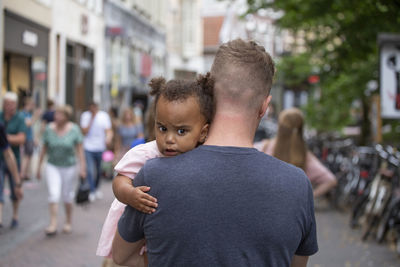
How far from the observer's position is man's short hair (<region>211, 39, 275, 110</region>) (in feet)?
7.18

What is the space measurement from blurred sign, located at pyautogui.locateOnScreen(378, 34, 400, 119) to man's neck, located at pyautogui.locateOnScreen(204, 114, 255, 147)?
7475 mm

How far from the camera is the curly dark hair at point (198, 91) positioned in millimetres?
2223

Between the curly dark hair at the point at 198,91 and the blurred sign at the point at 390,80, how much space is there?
7451 mm

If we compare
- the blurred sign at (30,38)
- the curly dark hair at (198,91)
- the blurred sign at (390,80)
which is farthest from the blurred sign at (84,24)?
the curly dark hair at (198,91)

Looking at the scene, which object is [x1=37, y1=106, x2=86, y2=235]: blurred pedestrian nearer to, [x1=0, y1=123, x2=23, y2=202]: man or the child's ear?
[x1=0, y1=123, x2=23, y2=202]: man

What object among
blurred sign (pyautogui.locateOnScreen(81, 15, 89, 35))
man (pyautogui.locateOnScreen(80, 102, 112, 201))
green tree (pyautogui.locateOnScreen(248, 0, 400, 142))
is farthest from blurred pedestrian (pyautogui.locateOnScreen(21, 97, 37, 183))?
blurred sign (pyautogui.locateOnScreen(81, 15, 89, 35))

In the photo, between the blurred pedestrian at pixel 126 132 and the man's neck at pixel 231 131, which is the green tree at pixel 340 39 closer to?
the blurred pedestrian at pixel 126 132

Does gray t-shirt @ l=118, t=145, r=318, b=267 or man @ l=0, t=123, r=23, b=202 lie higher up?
gray t-shirt @ l=118, t=145, r=318, b=267


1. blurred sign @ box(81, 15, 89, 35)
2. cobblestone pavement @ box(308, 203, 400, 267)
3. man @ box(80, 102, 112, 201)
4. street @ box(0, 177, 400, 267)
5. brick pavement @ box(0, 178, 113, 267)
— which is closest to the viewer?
brick pavement @ box(0, 178, 113, 267)

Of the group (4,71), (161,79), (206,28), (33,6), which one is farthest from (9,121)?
(206,28)

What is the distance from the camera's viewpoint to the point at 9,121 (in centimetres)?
888

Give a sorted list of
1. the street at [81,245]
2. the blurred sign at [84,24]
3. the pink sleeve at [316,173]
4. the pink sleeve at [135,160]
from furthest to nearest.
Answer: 1. the blurred sign at [84,24]
2. the street at [81,245]
3. the pink sleeve at [316,173]
4. the pink sleeve at [135,160]

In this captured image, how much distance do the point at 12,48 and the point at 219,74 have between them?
16041 mm

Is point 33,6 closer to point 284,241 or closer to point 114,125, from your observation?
point 114,125
